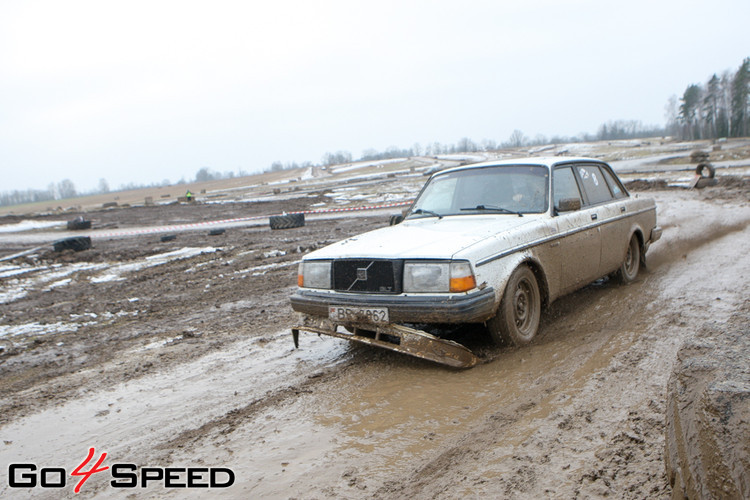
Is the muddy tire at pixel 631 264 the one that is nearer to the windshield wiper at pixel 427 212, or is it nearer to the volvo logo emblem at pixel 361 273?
the windshield wiper at pixel 427 212

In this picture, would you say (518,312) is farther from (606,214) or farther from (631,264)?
(631,264)

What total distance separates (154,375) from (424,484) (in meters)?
2.91

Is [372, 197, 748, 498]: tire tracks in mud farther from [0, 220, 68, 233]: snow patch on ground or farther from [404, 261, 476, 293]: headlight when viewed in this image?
[0, 220, 68, 233]: snow patch on ground

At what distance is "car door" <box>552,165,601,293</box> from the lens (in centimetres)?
530

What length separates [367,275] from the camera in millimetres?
4469

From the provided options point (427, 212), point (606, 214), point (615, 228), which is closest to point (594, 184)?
point (606, 214)

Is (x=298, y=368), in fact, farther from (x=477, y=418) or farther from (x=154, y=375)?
(x=477, y=418)

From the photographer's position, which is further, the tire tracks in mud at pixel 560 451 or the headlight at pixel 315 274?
the headlight at pixel 315 274

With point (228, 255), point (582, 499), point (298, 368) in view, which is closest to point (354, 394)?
point (298, 368)

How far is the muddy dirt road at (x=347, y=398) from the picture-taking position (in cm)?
289

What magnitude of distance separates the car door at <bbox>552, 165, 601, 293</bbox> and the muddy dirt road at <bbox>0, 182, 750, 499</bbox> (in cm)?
43

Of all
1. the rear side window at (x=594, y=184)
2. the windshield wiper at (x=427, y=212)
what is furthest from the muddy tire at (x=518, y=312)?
the rear side window at (x=594, y=184)

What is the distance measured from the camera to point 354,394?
4.04 m

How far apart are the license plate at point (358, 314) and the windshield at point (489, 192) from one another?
165cm
